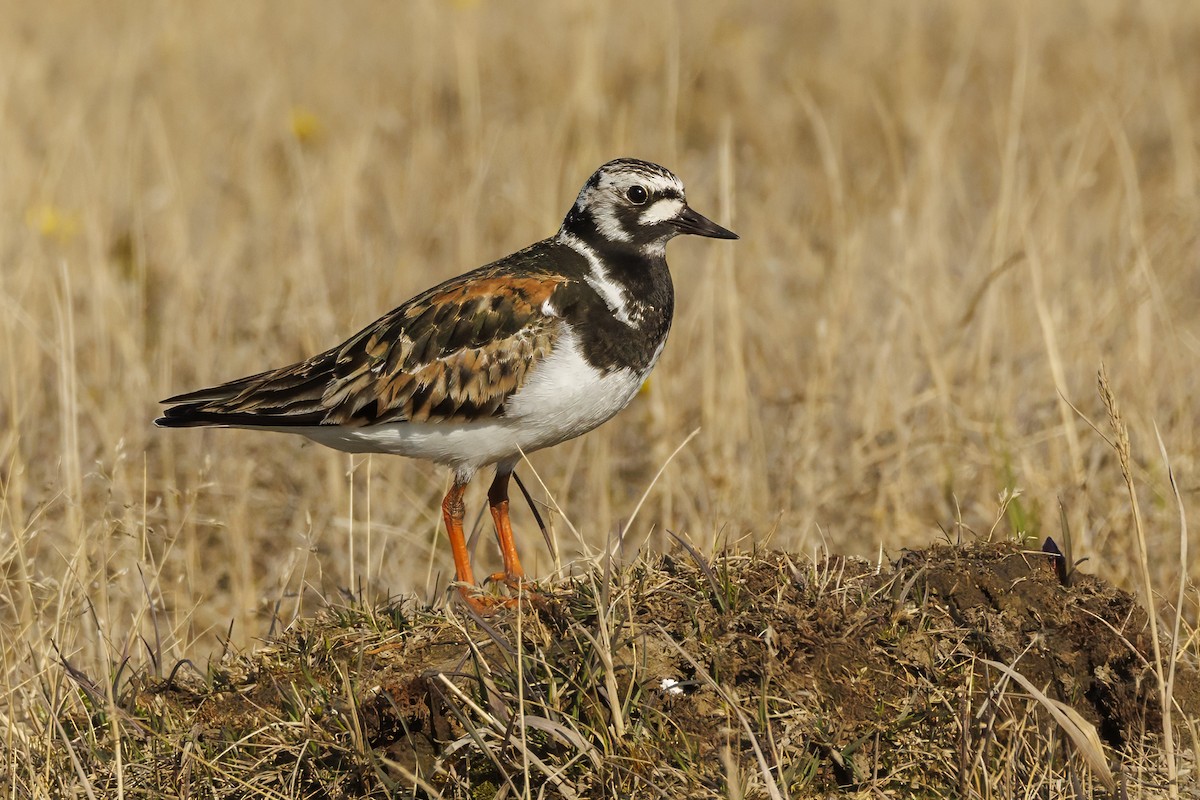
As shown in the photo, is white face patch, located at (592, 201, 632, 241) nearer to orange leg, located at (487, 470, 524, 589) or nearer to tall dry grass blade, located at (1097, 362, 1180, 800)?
orange leg, located at (487, 470, 524, 589)

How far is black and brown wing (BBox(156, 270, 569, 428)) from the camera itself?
5.20m

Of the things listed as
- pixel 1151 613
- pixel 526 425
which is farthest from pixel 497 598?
pixel 1151 613

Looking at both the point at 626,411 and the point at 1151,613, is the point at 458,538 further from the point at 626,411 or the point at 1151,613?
the point at 626,411

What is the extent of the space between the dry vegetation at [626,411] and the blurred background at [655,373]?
0.03m

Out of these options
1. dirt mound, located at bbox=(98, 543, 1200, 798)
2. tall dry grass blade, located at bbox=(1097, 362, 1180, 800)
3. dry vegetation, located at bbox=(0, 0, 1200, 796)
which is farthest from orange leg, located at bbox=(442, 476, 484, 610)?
tall dry grass blade, located at bbox=(1097, 362, 1180, 800)

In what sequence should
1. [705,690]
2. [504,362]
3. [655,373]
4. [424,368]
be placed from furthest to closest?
[655,373] < [424,368] < [504,362] < [705,690]

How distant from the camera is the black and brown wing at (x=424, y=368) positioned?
5.20m

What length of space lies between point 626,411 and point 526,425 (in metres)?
3.12

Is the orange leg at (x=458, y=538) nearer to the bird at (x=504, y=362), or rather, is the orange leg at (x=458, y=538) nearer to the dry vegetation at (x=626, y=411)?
the bird at (x=504, y=362)

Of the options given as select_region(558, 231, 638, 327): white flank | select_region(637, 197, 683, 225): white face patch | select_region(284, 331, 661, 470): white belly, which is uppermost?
select_region(637, 197, 683, 225): white face patch

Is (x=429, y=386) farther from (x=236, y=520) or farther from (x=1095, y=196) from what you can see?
(x=1095, y=196)

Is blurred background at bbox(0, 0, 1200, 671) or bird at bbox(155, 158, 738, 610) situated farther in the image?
blurred background at bbox(0, 0, 1200, 671)

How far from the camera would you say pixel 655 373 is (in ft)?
24.7

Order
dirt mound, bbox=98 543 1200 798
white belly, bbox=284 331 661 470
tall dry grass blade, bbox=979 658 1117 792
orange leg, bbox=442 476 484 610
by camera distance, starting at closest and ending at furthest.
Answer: tall dry grass blade, bbox=979 658 1117 792 < dirt mound, bbox=98 543 1200 798 < orange leg, bbox=442 476 484 610 < white belly, bbox=284 331 661 470
